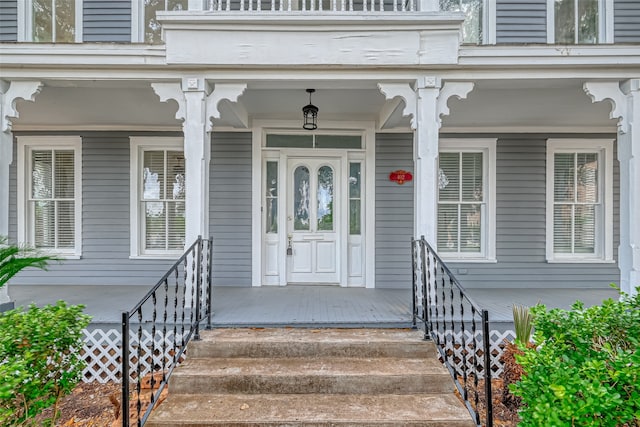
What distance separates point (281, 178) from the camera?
5246 mm

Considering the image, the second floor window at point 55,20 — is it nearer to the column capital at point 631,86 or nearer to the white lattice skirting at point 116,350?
the white lattice skirting at point 116,350

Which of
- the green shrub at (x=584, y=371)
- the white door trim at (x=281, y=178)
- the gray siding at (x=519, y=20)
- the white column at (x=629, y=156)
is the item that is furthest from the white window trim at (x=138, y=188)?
the white column at (x=629, y=156)

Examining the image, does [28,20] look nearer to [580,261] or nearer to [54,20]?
[54,20]

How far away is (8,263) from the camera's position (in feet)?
9.20

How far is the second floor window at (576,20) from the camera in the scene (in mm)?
4672

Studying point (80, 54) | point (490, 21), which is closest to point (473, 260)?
point (490, 21)

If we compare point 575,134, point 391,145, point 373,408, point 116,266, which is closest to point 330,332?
point 373,408

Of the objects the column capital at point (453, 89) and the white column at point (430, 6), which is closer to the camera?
the white column at point (430, 6)

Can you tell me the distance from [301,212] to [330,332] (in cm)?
230

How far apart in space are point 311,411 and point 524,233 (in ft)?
14.7

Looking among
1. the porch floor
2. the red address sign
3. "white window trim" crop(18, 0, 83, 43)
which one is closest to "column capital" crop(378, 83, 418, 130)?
the red address sign

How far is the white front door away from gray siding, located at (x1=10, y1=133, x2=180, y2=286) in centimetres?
213

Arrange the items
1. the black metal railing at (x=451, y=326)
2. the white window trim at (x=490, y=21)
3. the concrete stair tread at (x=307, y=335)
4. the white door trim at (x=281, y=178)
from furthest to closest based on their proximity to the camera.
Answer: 1. the white door trim at (x=281, y=178)
2. the white window trim at (x=490, y=21)
3. the concrete stair tread at (x=307, y=335)
4. the black metal railing at (x=451, y=326)

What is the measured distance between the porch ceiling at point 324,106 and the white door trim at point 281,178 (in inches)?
5.0
